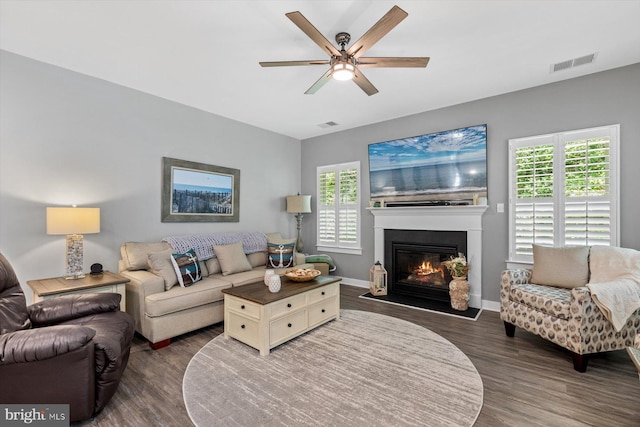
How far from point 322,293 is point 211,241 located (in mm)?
1765

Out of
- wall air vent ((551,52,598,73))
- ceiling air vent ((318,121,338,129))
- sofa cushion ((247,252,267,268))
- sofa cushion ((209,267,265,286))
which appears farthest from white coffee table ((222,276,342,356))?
wall air vent ((551,52,598,73))

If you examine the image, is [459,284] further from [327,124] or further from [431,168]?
[327,124]

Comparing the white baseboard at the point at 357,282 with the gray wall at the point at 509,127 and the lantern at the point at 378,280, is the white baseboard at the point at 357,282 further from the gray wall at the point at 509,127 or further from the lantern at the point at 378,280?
the lantern at the point at 378,280

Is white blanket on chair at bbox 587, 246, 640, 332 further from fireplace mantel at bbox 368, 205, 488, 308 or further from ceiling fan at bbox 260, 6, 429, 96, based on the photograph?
ceiling fan at bbox 260, 6, 429, 96

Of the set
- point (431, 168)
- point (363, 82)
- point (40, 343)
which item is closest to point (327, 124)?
point (431, 168)

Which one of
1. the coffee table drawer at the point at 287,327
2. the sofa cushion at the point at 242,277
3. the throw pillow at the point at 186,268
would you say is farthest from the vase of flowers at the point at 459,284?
the throw pillow at the point at 186,268

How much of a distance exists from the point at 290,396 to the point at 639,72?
15.1ft

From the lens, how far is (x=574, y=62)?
298cm

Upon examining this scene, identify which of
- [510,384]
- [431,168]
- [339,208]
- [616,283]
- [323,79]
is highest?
[323,79]

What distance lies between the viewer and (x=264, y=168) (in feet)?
17.1

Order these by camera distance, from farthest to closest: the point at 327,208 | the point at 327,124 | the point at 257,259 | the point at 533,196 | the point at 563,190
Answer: the point at 327,208 < the point at 327,124 < the point at 257,259 < the point at 533,196 < the point at 563,190

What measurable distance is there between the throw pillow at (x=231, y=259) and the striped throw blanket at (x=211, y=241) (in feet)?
0.45

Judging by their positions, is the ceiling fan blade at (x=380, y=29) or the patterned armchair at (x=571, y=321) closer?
the ceiling fan blade at (x=380, y=29)

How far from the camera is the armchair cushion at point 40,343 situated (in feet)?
5.02
